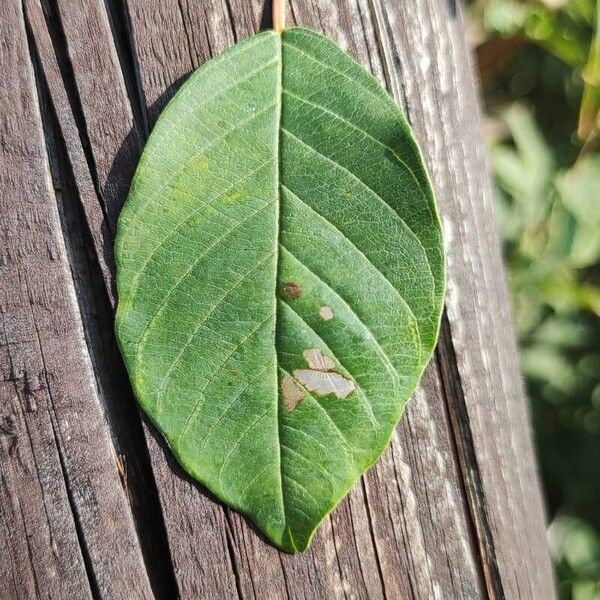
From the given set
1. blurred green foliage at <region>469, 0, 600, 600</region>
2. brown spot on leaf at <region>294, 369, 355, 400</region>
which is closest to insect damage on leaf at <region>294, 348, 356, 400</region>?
brown spot on leaf at <region>294, 369, 355, 400</region>

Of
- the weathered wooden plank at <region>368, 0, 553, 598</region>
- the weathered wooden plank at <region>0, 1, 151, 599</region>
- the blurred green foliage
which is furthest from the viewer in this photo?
the blurred green foliage

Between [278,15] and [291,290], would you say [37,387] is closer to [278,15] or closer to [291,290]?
[291,290]

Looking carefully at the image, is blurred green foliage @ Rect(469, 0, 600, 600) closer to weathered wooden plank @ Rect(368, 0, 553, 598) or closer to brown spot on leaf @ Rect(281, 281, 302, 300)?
weathered wooden plank @ Rect(368, 0, 553, 598)

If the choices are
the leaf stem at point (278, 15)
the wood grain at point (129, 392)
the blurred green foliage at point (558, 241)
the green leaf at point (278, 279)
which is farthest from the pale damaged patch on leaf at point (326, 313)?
the blurred green foliage at point (558, 241)

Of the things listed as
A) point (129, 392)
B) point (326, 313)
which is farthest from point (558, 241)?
point (129, 392)

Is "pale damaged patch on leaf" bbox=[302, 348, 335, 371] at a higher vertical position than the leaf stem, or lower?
lower

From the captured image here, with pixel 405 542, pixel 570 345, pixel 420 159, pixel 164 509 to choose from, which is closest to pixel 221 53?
pixel 420 159

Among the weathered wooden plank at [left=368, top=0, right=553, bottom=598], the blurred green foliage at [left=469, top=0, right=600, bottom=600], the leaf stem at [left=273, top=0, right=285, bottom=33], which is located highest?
the leaf stem at [left=273, top=0, right=285, bottom=33]
